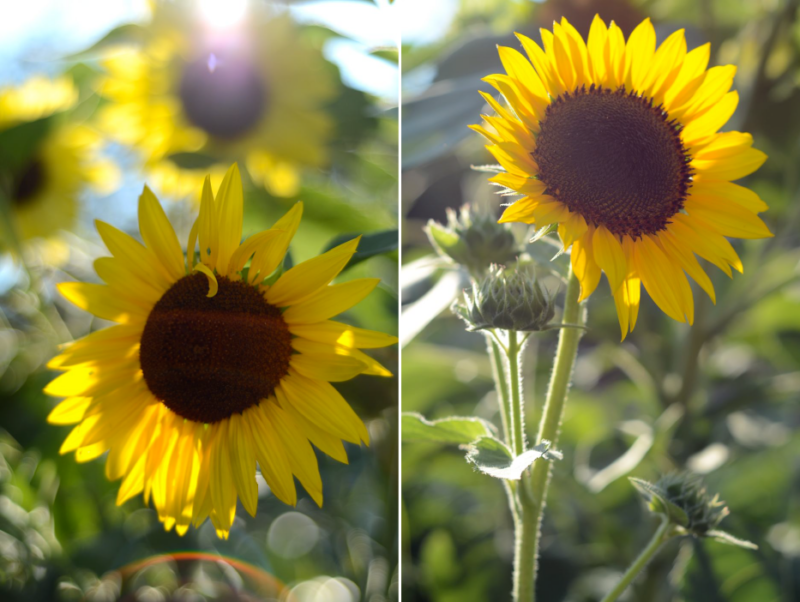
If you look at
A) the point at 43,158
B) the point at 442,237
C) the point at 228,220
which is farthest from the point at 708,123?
the point at 43,158

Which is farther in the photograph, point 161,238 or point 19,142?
point 19,142

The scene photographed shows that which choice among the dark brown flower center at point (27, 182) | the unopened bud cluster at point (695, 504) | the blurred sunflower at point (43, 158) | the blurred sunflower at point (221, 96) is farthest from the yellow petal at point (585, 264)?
the dark brown flower center at point (27, 182)

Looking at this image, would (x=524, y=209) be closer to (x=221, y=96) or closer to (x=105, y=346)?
(x=105, y=346)

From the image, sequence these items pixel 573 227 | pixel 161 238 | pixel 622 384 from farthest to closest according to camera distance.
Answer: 1. pixel 622 384
2. pixel 161 238
3. pixel 573 227

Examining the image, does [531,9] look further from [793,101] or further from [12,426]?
[12,426]

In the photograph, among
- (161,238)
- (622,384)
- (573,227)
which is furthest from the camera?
(622,384)

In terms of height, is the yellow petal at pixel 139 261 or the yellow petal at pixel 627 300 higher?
the yellow petal at pixel 139 261

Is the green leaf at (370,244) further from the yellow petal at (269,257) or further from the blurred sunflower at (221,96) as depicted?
the blurred sunflower at (221,96)
